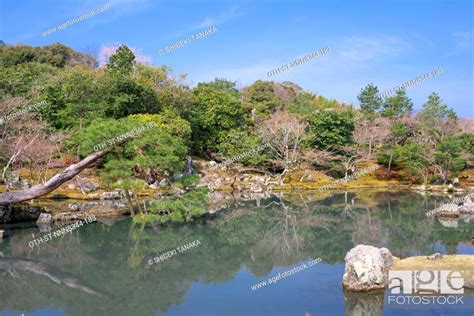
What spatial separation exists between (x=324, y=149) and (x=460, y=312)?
943 inches

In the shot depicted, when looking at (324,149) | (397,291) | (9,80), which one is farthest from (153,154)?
(324,149)

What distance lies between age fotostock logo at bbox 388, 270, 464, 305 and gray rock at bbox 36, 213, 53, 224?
42.3ft

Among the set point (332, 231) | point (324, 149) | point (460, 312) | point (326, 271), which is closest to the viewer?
point (460, 312)

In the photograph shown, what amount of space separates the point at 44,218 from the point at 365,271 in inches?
507

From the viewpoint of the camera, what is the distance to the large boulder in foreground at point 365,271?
24.4 ft

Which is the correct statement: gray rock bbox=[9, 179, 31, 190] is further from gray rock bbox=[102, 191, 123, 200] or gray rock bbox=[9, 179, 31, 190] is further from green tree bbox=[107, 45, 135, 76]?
green tree bbox=[107, 45, 135, 76]

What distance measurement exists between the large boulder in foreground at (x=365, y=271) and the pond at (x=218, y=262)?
0.23m

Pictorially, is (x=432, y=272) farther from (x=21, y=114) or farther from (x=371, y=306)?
(x=21, y=114)

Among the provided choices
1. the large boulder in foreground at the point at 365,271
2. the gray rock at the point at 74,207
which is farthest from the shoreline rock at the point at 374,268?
the gray rock at the point at 74,207

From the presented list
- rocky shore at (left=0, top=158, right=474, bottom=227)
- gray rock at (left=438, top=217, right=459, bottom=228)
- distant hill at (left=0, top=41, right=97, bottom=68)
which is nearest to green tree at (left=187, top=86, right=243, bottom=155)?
rocky shore at (left=0, top=158, right=474, bottom=227)

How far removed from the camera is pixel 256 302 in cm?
751

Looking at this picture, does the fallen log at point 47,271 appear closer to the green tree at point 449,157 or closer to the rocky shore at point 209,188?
the rocky shore at point 209,188

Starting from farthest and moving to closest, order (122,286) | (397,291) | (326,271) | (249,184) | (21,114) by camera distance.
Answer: (249,184) < (21,114) < (326,271) < (122,286) < (397,291)

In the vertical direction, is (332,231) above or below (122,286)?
below
